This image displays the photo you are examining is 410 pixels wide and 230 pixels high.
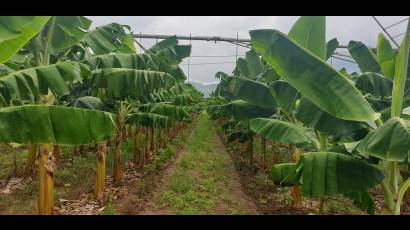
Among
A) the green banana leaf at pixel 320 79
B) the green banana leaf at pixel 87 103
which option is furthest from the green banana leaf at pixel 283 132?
the green banana leaf at pixel 87 103

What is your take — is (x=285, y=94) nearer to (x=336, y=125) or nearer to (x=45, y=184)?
→ (x=336, y=125)

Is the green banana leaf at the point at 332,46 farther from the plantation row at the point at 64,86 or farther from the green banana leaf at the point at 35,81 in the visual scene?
the green banana leaf at the point at 35,81

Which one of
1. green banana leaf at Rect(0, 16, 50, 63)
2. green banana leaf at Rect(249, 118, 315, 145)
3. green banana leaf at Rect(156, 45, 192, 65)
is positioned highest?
green banana leaf at Rect(156, 45, 192, 65)

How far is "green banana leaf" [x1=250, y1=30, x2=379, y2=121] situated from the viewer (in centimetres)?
355

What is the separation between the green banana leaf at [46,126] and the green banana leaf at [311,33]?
2367 mm

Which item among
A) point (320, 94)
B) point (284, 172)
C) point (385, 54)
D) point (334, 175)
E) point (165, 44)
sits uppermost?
point (165, 44)

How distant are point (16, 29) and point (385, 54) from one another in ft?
14.7

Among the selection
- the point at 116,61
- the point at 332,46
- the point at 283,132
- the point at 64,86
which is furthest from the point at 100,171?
the point at 332,46

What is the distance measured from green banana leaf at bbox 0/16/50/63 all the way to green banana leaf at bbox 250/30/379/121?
6.79 feet

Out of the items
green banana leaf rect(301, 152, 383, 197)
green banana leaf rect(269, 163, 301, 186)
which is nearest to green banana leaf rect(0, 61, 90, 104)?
green banana leaf rect(269, 163, 301, 186)

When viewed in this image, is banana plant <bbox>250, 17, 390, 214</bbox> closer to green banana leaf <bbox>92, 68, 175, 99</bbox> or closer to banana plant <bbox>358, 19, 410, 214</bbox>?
banana plant <bbox>358, 19, 410, 214</bbox>

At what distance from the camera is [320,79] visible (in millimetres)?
Result: 3604
